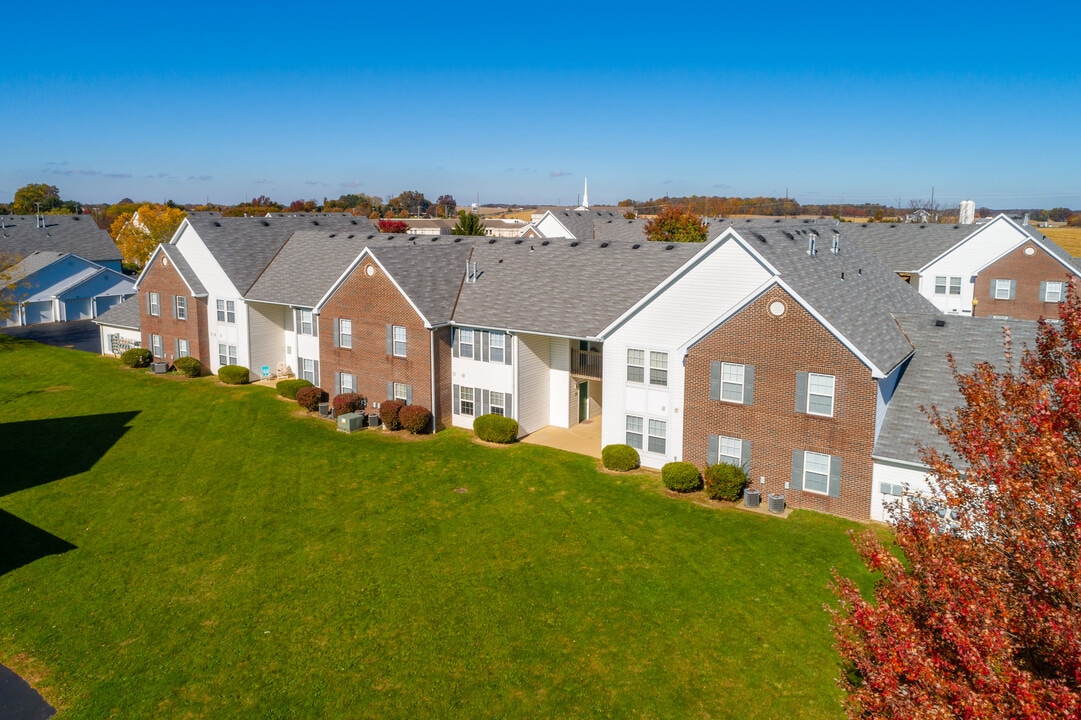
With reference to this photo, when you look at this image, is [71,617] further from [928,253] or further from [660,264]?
[928,253]

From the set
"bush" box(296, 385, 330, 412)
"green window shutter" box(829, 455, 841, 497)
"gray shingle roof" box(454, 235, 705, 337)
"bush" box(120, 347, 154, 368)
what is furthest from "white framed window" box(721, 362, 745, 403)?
"bush" box(120, 347, 154, 368)

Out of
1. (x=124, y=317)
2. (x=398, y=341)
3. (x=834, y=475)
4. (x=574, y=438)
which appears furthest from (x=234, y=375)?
(x=834, y=475)

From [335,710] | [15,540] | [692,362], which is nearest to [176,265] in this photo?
[15,540]

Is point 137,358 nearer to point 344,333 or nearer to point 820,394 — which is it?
point 344,333

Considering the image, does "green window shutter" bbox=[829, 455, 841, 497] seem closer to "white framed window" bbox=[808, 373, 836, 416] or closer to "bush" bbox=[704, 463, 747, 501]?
"white framed window" bbox=[808, 373, 836, 416]

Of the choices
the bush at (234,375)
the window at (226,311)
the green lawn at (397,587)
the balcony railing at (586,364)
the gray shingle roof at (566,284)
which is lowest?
the green lawn at (397,587)

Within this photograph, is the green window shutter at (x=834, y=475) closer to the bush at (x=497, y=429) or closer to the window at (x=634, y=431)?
the window at (x=634, y=431)

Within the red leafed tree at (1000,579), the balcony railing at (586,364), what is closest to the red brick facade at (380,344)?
the balcony railing at (586,364)

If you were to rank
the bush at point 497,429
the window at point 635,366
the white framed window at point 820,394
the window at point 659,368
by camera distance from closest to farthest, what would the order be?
the white framed window at point 820,394 < the window at point 659,368 < the window at point 635,366 < the bush at point 497,429
